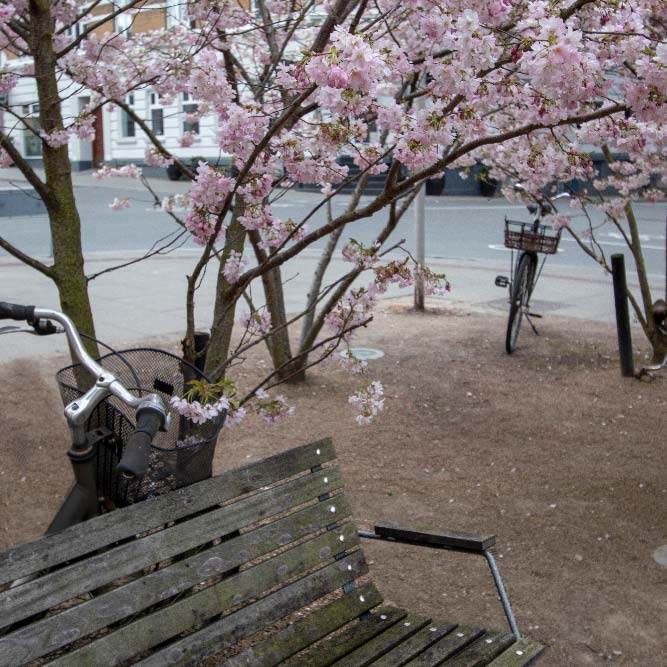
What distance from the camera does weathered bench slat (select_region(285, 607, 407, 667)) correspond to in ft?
9.45

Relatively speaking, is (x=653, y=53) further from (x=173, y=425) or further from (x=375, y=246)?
(x=173, y=425)

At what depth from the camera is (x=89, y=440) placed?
2.69 m

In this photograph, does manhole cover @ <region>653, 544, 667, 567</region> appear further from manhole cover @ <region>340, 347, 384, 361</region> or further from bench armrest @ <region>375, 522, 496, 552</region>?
manhole cover @ <region>340, 347, 384, 361</region>

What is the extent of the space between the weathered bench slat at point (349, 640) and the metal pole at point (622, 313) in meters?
4.84

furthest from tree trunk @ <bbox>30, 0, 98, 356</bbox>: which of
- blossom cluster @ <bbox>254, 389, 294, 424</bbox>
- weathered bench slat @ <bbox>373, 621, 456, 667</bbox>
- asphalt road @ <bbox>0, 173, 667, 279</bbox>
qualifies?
asphalt road @ <bbox>0, 173, 667, 279</bbox>

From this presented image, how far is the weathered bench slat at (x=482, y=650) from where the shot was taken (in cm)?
287

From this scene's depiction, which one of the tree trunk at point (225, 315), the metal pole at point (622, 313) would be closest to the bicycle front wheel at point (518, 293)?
the metal pole at point (622, 313)

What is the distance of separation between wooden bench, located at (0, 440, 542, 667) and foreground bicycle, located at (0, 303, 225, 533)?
0.46 feet

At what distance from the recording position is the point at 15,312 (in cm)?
261

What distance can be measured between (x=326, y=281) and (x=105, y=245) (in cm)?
620

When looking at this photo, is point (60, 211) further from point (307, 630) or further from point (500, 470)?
point (500, 470)

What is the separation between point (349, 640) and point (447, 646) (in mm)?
295

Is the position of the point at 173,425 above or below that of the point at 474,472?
above

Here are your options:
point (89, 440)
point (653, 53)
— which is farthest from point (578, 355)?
point (89, 440)
